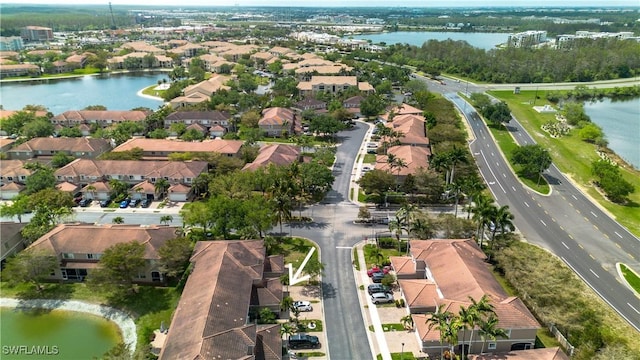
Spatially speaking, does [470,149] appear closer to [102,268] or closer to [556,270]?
[556,270]

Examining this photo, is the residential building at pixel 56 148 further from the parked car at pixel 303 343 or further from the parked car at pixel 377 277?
the parked car at pixel 303 343

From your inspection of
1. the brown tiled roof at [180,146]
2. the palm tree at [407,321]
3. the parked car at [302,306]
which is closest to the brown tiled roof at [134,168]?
the brown tiled roof at [180,146]

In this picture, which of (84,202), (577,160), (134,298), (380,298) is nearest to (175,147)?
(84,202)

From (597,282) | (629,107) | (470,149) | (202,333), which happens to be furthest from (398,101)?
(202,333)

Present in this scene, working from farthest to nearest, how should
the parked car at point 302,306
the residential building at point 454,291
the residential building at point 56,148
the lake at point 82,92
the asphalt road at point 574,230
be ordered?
1. the lake at point 82,92
2. the residential building at point 56,148
3. the asphalt road at point 574,230
4. the parked car at point 302,306
5. the residential building at point 454,291

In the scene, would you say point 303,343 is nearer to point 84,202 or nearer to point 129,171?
point 84,202

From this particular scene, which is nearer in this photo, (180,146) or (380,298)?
(380,298)

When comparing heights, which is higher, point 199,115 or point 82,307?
point 199,115
